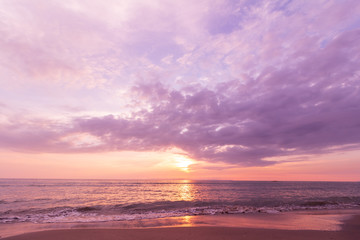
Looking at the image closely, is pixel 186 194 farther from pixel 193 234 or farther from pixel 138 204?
pixel 193 234

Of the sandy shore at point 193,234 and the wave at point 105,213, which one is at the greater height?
the sandy shore at point 193,234

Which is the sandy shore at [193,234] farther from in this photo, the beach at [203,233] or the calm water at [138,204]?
the calm water at [138,204]

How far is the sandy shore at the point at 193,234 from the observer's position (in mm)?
12438

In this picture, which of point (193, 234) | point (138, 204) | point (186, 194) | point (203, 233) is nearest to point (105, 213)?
point (138, 204)

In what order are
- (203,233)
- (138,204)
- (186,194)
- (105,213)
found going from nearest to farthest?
(203,233), (105,213), (138,204), (186,194)

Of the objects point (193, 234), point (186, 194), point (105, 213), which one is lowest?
point (105, 213)

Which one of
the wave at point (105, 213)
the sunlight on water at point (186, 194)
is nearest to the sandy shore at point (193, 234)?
the wave at point (105, 213)

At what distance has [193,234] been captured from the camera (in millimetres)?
13078

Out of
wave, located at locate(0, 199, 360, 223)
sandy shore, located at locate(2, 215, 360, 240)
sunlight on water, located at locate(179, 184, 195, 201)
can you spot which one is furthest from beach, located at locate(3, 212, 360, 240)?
sunlight on water, located at locate(179, 184, 195, 201)

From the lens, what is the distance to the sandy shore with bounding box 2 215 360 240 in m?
12.4

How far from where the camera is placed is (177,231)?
13859 mm

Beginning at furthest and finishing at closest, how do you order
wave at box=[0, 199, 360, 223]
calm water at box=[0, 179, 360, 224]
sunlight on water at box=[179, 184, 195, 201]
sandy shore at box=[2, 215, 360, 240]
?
sunlight on water at box=[179, 184, 195, 201] < calm water at box=[0, 179, 360, 224] < wave at box=[0, 199, 360, 223] < sandy shore at box=[2, 215, 360, 240]

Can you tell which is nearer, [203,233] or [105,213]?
[203,233]

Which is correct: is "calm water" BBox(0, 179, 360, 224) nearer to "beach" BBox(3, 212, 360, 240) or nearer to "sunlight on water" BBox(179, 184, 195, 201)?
"sunlight on water" BBox(179, 184, 195, 201)
